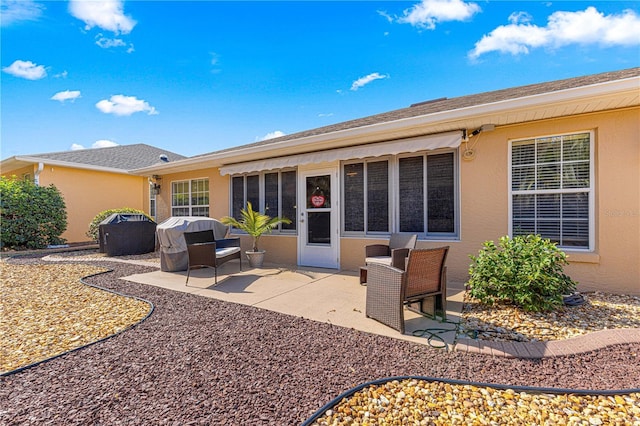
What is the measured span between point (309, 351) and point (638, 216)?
232 inches

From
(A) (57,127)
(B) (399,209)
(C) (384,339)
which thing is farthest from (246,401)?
(A) (57,127)

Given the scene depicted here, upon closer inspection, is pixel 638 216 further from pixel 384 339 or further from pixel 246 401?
pixel 246 401

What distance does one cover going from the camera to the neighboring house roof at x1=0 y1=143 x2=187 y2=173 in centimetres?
1321

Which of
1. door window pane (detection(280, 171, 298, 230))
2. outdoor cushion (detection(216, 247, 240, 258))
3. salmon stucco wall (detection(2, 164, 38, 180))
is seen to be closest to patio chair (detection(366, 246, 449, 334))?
outdoor cushion (detection(216, 247, 240, 258))

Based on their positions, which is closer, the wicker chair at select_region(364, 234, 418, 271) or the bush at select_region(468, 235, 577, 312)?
the bush at select_region(468, 235, 577, 312)

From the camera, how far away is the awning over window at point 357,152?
233 inches

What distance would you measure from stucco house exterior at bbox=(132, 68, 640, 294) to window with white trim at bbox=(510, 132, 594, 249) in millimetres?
19

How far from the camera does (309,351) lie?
122 inches

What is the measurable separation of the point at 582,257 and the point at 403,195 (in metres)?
3.39

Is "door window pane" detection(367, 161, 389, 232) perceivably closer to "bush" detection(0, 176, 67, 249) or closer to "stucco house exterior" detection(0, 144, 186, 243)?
"stucco house exterior" detection(0, 144, 186, 243)

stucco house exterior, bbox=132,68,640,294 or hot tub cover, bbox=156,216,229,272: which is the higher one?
stucco house exterior, bbox=132,68,640,294

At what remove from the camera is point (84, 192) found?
1446cm

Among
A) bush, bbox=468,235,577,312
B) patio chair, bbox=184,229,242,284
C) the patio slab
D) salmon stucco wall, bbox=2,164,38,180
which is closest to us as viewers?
the patio slab

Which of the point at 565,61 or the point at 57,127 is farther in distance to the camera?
the point at 57,127
